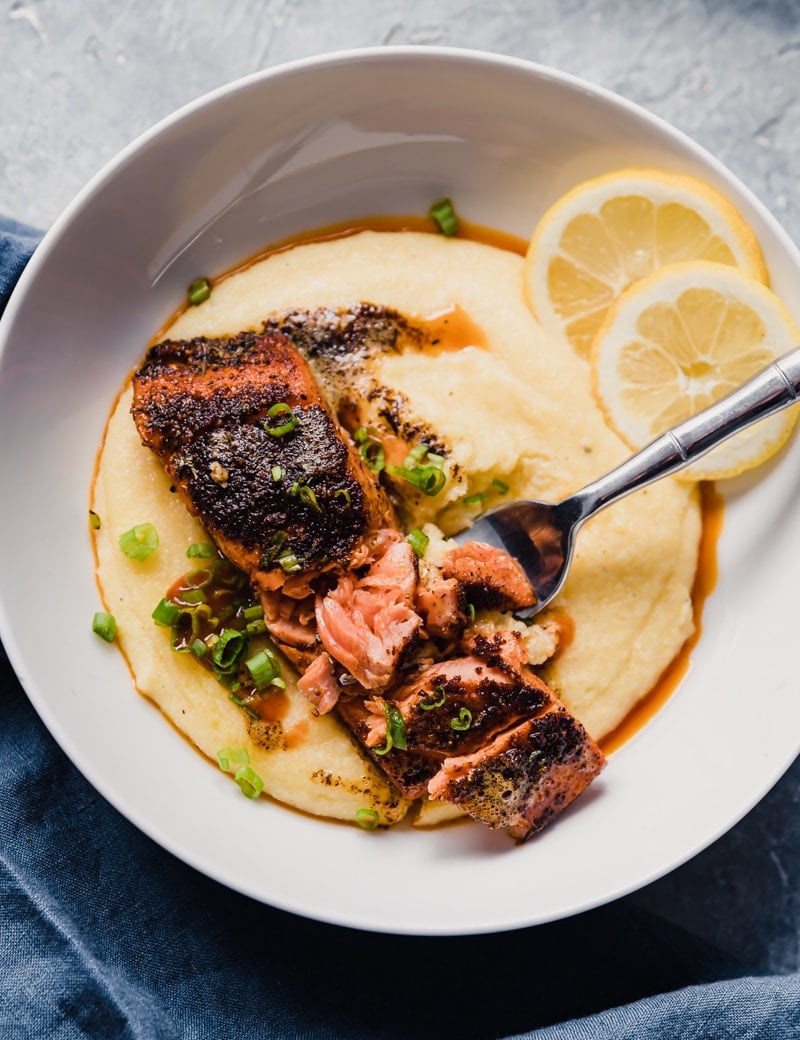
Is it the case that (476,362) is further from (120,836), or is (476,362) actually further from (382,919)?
(120,836)

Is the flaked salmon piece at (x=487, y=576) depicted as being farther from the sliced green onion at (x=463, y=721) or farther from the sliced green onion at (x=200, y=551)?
the sliced green onion at (x=200, y=551)

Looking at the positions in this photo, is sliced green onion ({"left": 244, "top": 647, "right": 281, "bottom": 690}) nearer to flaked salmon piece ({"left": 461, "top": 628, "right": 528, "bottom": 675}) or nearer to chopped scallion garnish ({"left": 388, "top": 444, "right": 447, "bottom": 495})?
flaked salmon piece ({"left": 461, "top": 628, "right": 528, "bottom": 675})

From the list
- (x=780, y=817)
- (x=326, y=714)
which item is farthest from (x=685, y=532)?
(x=326, y=714)

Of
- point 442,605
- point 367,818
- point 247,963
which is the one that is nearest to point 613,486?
point 442,605

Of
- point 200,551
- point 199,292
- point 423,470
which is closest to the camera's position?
point 423,470

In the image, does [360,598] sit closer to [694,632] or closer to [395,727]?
[395,727]

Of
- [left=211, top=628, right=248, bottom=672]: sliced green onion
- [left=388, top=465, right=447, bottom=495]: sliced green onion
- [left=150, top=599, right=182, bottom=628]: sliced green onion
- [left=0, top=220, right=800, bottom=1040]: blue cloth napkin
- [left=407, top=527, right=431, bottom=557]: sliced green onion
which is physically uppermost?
[left=388, top=465, right=447, bottom=495]: sliced green onion

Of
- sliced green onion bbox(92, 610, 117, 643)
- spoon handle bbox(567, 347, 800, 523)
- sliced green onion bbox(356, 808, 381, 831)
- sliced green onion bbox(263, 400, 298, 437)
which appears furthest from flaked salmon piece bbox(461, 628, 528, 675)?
sliced green onion bbox(92, 610, 117, 643)
